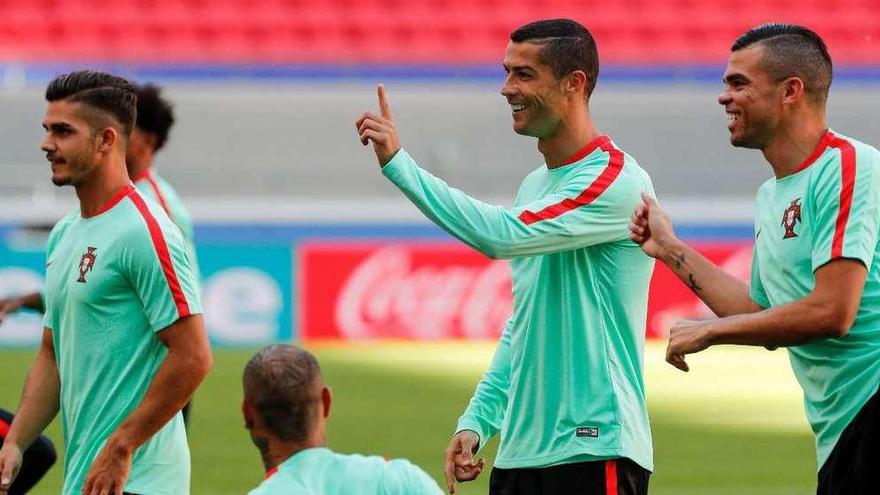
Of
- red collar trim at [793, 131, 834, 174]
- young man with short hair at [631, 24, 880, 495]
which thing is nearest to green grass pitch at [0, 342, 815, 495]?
young man with short hair at [631, 24, 880, 495]

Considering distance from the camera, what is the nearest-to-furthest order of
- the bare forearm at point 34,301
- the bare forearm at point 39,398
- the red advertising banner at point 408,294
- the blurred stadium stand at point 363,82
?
1. the bare forearm at point 39,398
2. the bare forearm at point 34,301
3. the red advertising banner at point 408,294
4. the blurred stadium stand at point 363,82

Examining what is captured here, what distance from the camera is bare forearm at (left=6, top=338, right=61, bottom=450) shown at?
182 inches

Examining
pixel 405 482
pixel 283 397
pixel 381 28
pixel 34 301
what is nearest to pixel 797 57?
pixel 405 482

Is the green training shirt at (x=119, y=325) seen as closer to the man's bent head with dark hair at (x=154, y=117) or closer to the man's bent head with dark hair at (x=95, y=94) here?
the man's bent head with dark hair at (x=95, y=94)

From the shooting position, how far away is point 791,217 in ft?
13.4

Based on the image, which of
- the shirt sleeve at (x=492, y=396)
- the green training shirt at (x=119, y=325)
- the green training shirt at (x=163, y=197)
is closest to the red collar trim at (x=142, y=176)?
the green training shirt at (x=163, y=197)

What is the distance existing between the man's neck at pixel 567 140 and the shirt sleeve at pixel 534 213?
0.27ft

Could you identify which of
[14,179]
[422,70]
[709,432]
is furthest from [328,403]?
[422,70]

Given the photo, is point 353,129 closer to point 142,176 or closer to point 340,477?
point 142,176

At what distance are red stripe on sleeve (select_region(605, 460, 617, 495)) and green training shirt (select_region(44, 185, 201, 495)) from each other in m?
1.18

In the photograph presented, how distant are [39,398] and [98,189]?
64 cm

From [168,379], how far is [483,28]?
Answer: 67.7 feet

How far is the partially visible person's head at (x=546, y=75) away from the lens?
443 centimetres

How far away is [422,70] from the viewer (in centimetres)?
2253
